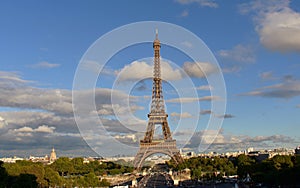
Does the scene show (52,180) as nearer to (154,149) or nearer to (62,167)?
(154,149)

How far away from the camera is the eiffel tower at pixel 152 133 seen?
5756cm

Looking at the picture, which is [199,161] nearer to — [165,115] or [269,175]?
[165,115]

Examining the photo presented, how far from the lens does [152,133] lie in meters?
58.5

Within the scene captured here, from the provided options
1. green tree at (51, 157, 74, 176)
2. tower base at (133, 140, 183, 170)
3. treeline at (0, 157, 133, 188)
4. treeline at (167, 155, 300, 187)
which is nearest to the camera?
treeline at (0, 157, 133, 188)

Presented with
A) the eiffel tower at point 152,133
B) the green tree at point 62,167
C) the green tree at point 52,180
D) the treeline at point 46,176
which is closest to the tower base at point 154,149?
the eiffel tower at point 152,133

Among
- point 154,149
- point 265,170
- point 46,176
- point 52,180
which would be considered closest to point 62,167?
point 154,149

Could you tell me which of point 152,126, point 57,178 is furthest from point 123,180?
point 57,178

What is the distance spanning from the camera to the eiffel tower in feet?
189

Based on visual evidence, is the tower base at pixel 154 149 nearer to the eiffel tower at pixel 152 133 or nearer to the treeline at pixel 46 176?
the eiffel tower at pixel 152 133

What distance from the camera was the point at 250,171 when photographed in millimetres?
48250

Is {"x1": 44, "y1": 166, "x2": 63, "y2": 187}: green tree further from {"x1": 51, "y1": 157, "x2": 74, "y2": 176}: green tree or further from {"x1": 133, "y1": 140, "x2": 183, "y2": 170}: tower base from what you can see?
{"x1": 51, "y1": 157, "x2": 74, "y2": 176}: green tree

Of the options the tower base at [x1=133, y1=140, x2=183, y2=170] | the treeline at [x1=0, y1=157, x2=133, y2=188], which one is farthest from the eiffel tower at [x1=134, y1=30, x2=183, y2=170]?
the treeline at [x1=0, y1=157, x2=133, y2=188]

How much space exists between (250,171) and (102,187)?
17.4 m

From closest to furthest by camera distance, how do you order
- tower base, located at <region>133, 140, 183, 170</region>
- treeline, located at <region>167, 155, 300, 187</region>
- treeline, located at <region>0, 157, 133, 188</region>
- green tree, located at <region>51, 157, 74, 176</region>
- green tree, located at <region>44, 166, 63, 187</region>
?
treeline, located at <region>0, 157, 133, 188</region>, treeline, located at <region>167, 155, 300, 187</region>, green tree, located at <region>44, 166, 63, 187</region>, tower base, located at <region>133, 140, 183, 170</region>, green tree, located at <region>51, 157, 74, 176</region>
